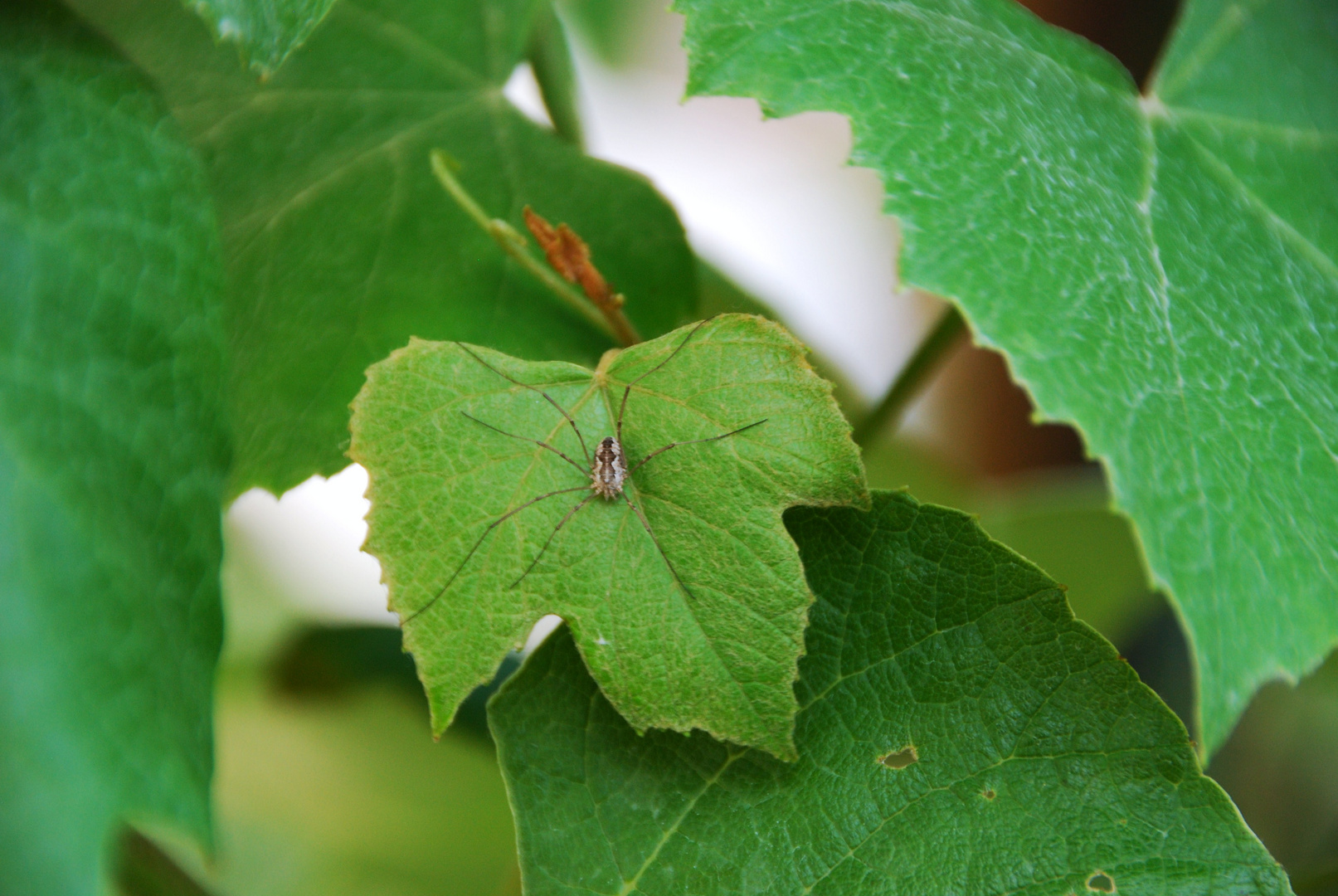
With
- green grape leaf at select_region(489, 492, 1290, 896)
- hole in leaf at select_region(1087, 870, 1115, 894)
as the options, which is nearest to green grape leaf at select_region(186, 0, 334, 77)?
green grape leaf at select_region(489, 492, 1290, 896)

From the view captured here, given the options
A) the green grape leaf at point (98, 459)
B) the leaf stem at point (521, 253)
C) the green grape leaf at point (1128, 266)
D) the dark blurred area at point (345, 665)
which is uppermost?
the green grape leaf at point (1128, 266)

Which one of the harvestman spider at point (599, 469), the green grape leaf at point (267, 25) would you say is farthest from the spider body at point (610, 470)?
the green grape leaf at point (267, 25)

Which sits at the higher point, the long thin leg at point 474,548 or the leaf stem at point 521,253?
the leaf stem at point 521,253

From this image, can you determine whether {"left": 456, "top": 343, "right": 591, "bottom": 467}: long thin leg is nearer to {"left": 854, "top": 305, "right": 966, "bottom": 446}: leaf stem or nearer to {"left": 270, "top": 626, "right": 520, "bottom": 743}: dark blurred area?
{"left": 854, "top": 305, "right": 966, "bottom": 446}: leaf stem

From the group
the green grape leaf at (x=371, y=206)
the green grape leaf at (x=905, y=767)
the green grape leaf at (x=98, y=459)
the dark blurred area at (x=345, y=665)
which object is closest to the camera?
the green grape leaf at (x=98, y=459)

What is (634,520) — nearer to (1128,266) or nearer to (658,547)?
(658,547)

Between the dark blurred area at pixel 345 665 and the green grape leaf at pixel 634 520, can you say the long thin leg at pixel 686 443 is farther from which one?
the dark blurred area at pixel 345 665
